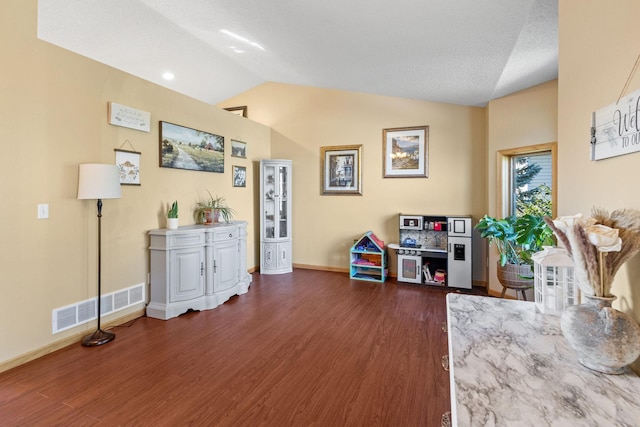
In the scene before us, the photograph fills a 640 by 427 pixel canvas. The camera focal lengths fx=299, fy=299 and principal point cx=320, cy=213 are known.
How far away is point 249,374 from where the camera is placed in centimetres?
229

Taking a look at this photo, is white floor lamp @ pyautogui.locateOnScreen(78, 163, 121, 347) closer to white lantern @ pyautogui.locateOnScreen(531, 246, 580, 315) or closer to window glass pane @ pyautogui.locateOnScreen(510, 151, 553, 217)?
white lantern @ pyautogui.locateOnScreen(531, 246, 580, 315)

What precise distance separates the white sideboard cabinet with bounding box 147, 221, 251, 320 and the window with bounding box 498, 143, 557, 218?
12.2 feet

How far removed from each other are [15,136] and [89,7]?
1.68 m

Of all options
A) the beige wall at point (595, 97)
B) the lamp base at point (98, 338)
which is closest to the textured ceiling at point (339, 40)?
the beige wall at point (595, 97)

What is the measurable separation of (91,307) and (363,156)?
4209 mm

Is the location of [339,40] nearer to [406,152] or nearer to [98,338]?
[406,152]

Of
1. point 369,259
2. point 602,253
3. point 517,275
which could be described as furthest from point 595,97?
point 369,259

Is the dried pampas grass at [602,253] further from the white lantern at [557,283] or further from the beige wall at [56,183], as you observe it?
the beige wall at [56,183]

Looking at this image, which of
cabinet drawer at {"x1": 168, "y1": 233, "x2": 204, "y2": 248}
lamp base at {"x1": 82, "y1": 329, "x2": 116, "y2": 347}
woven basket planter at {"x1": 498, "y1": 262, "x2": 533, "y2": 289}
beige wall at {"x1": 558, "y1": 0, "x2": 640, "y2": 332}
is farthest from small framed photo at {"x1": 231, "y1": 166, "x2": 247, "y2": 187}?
beige wall at {"x1": 558, "y1": 0, "x2": 640, "y2": 332}

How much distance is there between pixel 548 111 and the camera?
3520 mm

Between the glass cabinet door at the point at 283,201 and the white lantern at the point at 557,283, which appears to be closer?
the white lantern at the point at 557,283

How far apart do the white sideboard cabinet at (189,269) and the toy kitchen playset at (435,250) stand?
8.36 ft

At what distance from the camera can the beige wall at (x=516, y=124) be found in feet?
11.5

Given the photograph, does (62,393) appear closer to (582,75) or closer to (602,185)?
(602,185)
